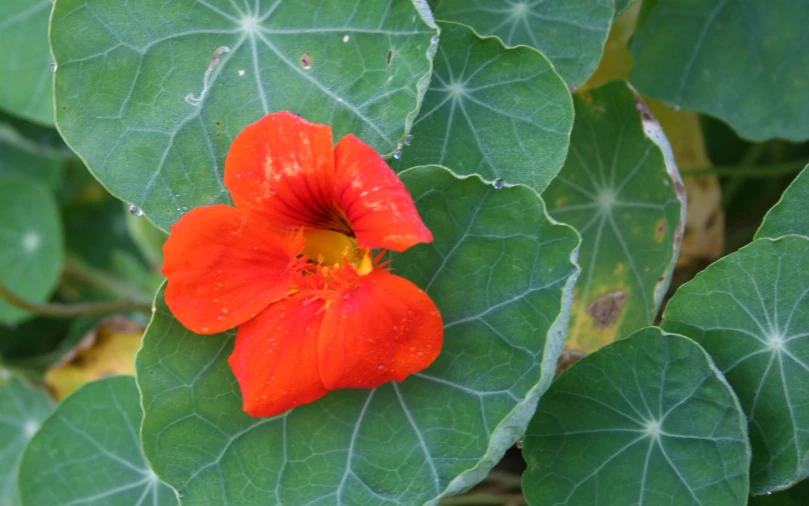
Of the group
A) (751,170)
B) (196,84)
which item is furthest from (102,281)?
(751,170)

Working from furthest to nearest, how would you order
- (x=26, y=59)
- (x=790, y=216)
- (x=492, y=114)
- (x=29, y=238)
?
1. (x=29, y=238)
2. (x=26, y=59)
3. (x=492, y=114)
4. (x=790, y=216)

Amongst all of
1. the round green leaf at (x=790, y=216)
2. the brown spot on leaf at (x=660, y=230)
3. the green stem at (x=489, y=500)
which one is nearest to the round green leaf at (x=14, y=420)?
the green stem at (x=489, y=500)

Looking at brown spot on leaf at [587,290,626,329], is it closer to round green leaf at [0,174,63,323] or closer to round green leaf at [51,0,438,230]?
round green leaf at [51,0,438,230]

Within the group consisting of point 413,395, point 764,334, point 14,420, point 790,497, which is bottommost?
point 14,420

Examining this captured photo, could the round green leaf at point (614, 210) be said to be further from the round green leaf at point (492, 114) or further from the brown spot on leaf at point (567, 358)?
the round green leaf at point (492, 114)

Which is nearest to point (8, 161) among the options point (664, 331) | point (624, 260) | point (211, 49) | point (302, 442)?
point (211, 49)

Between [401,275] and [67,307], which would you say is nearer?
[401,275]

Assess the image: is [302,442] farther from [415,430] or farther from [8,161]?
[8,161]

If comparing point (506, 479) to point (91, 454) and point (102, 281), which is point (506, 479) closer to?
point (91, 454)
